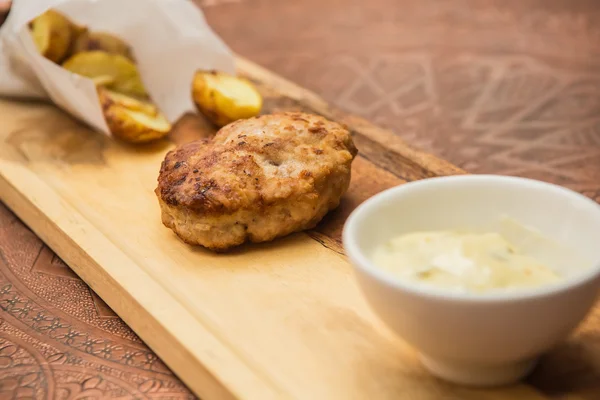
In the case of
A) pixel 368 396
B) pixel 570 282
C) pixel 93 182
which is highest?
pixel 570 282

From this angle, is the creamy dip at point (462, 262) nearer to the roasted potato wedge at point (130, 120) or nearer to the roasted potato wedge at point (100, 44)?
the roasted potato wedge at point (130, 120)

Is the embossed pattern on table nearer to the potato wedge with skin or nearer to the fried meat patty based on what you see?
the fried meat patty

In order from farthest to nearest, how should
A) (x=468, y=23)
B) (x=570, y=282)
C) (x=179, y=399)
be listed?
(x=468, y=23) < (x=179, y=399) < (x=570, y=282)

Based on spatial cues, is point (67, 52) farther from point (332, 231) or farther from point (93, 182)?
point (332, 231)

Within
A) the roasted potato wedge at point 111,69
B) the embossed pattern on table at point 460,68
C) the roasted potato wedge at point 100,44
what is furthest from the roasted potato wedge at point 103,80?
the embossed pattern on table at point 460,68

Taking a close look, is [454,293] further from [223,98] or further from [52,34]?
[52,34]

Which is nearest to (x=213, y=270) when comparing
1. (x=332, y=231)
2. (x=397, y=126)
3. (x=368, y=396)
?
(x=332, y=231)
